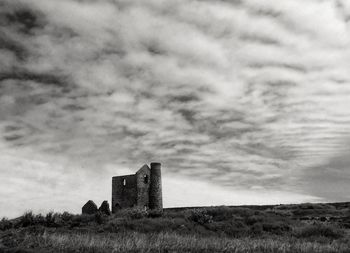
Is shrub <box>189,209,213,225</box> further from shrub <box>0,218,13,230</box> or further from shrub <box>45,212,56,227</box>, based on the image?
shrub <box>0,218,13,230</box>

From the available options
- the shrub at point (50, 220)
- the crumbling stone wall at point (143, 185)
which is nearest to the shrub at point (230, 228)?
the shrub at point (50, 220)

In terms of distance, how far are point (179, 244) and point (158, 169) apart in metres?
32.8

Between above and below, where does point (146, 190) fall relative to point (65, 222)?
above

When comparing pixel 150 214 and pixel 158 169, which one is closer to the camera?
pixel 150 214

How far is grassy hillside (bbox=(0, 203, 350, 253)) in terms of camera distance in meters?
13.6

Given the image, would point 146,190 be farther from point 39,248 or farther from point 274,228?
point 39,248

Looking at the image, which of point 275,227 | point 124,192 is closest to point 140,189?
point 124,192

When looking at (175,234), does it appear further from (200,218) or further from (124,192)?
(124,192)

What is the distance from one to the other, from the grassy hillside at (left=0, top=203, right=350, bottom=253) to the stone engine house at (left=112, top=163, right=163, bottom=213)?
10782 mm

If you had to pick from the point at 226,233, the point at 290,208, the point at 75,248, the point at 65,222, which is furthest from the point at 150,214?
the point at 75,248

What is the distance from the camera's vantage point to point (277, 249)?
14.3 meters

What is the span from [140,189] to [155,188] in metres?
2.10

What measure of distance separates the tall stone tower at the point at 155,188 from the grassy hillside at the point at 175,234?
11.5 m

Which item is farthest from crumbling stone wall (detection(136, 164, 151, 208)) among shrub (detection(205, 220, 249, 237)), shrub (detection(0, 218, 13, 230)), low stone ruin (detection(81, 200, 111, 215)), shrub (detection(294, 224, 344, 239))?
shrub (detection(294, 224, 344, 239))
